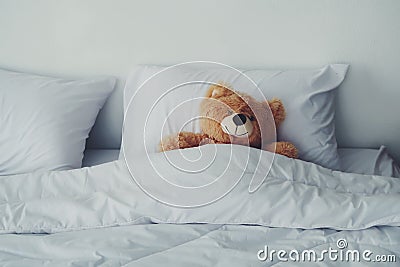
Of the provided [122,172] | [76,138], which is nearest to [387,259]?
[122,172]

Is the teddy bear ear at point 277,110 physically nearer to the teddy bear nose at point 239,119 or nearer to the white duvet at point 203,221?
the teddy bear nose at point 239,119

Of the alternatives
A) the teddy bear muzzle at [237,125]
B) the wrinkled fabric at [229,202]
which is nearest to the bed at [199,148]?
the wrinkled fabric at [229,202]

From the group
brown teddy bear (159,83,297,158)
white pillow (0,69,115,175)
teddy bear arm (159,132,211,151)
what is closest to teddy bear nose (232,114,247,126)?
brown teddy bear (159,83,297,158)

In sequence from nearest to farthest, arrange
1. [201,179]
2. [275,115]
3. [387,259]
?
1. [387,259]
2. [201,179]
3. [275,115]

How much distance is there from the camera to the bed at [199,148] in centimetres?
110

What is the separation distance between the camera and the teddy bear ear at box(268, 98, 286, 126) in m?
1.50

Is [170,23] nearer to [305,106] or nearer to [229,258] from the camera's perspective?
[305,106]

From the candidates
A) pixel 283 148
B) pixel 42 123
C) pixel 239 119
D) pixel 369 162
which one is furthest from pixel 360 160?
pixel 42 123

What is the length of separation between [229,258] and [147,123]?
63 centimetres

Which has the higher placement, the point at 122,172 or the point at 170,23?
the point at 170,23

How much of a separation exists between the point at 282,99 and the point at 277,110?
6cm

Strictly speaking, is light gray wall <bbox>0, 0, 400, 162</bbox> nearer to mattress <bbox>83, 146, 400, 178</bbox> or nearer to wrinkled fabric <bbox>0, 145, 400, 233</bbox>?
mattress <bbox>83, 146, 400, 178</bbox>

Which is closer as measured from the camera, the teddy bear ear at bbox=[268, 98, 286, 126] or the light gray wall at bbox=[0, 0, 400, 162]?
the teddy bear ear at bbox=[268, 98, 286, 126]

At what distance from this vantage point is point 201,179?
1206 mm
